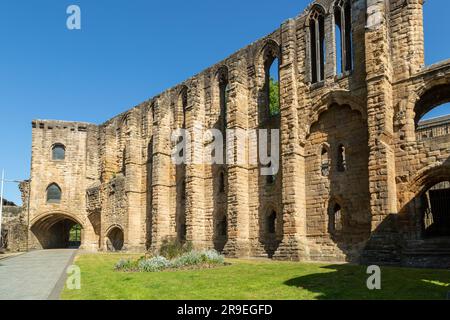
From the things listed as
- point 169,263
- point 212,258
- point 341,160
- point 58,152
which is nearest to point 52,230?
point 58,152

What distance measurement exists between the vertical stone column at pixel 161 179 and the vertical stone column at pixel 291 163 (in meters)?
9.32

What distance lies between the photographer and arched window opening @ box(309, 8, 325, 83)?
17891mm

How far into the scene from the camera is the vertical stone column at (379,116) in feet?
45.7

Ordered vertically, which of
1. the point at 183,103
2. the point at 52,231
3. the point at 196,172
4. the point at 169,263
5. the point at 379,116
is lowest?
the point at 52,231

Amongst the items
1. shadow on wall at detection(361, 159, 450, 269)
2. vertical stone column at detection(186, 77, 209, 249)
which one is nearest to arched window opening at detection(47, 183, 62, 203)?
vertical stone column at detection(186, 77, 209, 249)

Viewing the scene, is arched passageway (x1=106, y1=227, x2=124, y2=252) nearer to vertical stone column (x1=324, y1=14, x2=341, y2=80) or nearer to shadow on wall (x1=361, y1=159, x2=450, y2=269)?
vertical stone column (x1=324, y1=14, x2=341, y2=80)

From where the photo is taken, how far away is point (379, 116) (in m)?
14.6

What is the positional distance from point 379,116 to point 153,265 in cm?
943

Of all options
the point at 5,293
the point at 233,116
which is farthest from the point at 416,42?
the point at 5,293

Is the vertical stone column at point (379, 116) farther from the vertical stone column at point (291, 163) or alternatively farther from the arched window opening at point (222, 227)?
the arched window opening at point (222, 227)

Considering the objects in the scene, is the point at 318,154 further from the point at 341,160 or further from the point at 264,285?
the point at 264,285

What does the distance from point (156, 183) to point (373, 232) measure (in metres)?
14.8

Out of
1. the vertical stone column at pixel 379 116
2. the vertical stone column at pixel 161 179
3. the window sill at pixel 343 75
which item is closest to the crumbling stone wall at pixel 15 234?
the vertical stone column at pixel 161 179

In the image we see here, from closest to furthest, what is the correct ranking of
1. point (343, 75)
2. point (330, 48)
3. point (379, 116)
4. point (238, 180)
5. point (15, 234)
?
point (379, 116) → point (343, 75) → point (330, 48) → point (238, 180) → point (15, 234)
